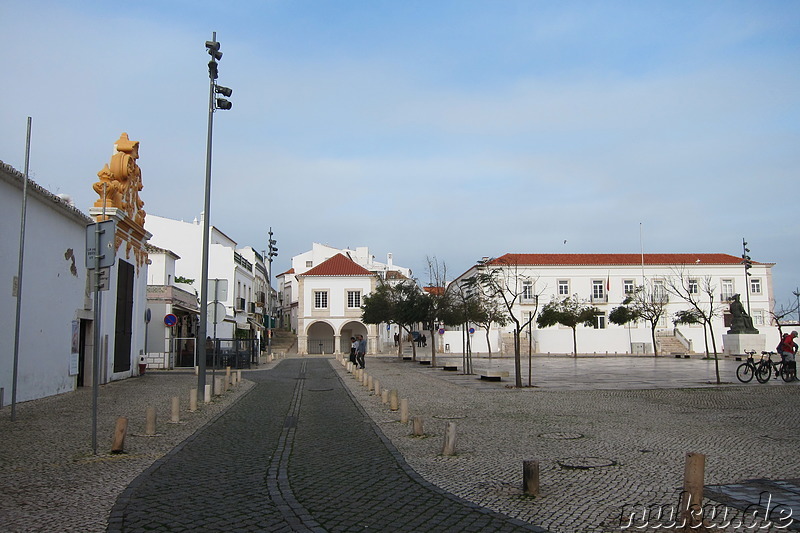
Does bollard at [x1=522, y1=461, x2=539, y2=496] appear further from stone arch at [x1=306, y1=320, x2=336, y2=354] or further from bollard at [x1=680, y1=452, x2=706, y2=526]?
stone arch at [x1=306, y1=320, x2=336, y2=354]

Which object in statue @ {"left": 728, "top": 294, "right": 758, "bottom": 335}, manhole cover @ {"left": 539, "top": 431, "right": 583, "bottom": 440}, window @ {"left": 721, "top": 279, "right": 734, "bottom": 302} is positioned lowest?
manhole cover @ {"left": 539, "top": 431, "right": 583, "bottom": 440}

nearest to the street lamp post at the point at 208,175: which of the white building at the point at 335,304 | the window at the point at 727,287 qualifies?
the white building at the point at 335,304

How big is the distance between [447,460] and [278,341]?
66.1m

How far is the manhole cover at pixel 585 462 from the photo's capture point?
8.45 m

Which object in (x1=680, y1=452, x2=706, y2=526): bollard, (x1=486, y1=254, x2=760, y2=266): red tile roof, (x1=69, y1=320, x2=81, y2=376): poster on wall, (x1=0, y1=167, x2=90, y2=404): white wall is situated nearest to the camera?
(x1=680, y1=452, x2=706, y2=526): bollard

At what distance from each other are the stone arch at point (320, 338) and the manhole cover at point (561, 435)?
58227 mm

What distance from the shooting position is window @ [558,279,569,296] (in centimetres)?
7425

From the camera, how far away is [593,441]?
34.6 ft

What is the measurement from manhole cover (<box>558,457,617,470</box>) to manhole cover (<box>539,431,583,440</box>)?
1.88m

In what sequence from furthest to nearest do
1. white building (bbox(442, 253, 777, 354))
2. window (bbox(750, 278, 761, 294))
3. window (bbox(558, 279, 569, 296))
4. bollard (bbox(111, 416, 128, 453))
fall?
window (bbox(750, 278, 761, 294))
window (bbox(558, 279, 569, 296))
white building (bbox(442, 253, 777, 354))
bollard (bbox(111, 416, 128, 453))

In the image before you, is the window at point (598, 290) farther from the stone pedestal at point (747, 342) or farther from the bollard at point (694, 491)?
the bollard at point (694, 491)

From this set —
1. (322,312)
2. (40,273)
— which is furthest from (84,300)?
(322,312)

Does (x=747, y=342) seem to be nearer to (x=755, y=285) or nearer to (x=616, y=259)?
(x=616, y=259)

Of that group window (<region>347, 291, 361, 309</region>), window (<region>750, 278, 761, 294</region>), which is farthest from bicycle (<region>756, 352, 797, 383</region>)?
window (<region>750, 278, 761, 294</region>)
